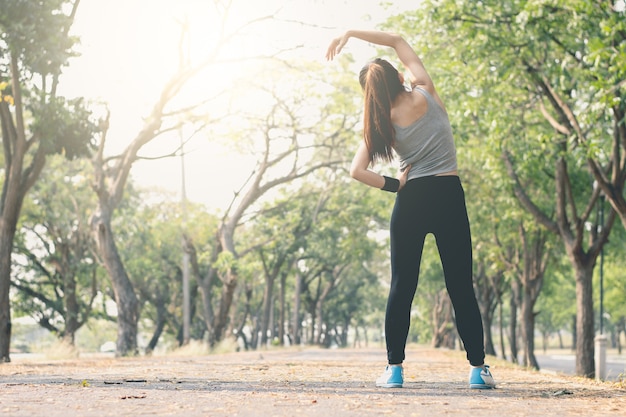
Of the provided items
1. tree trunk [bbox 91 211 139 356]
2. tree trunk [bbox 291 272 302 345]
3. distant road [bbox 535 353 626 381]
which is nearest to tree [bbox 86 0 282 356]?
tree trunk [bbox 91 211 139 356]

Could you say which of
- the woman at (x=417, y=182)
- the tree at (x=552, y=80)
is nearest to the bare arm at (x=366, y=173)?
→ the woman at (x=417, y=182)

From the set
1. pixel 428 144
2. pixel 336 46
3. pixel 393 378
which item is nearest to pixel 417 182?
pixel 428 144

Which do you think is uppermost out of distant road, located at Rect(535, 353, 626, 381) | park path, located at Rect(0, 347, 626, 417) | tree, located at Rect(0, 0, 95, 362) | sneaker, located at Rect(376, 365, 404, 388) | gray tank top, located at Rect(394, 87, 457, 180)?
tree, located at Rect(0, 0, 95, 362)

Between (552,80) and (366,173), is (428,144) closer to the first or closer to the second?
(366,173)

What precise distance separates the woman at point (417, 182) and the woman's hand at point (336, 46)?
0.04 ft

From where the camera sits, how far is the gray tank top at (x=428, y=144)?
600 centimetres

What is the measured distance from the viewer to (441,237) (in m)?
6.05

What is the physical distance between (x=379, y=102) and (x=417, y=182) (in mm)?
595

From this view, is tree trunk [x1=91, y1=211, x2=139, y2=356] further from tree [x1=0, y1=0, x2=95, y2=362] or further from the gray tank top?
the gray tank top

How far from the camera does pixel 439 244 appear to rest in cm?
607

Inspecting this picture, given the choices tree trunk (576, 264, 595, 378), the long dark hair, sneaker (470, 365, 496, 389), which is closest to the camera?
the long dark hair

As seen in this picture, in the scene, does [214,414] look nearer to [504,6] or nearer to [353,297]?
[504,6]

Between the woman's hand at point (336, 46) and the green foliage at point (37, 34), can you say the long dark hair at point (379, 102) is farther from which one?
the green foliage at point (37, 34)

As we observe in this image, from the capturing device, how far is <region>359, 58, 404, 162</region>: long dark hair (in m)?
5.99
